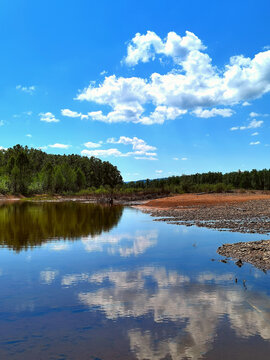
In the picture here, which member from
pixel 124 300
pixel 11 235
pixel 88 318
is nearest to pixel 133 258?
pixel 124 300

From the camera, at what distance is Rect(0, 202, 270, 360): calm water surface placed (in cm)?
721

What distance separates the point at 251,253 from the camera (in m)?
16.5

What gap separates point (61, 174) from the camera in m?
151

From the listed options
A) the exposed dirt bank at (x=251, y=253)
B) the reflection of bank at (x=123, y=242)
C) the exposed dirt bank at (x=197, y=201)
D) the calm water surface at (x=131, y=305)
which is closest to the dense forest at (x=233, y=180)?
the exposed dirt bank at (x=197, y=201)

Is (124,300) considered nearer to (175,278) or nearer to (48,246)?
(175,278)

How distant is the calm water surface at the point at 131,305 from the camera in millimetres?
7215

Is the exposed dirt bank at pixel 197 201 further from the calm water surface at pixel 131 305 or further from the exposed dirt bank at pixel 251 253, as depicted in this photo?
the calm water surface at pixel 131 305

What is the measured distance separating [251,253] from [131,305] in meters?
9.38

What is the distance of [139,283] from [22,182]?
437ft

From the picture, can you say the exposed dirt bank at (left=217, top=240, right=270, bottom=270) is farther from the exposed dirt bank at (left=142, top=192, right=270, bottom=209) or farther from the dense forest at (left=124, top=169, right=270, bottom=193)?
the dense forest at (left=124, top=169, right=270, bottom=193)

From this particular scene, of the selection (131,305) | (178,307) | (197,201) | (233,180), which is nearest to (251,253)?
(178,307)

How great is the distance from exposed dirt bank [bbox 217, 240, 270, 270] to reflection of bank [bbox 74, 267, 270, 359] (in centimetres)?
315

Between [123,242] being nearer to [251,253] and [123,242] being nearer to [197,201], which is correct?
[251,253]

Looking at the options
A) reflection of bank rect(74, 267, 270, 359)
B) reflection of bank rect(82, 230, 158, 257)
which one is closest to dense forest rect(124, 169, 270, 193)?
reflection of bank rect(82, 230, 158, 257)
